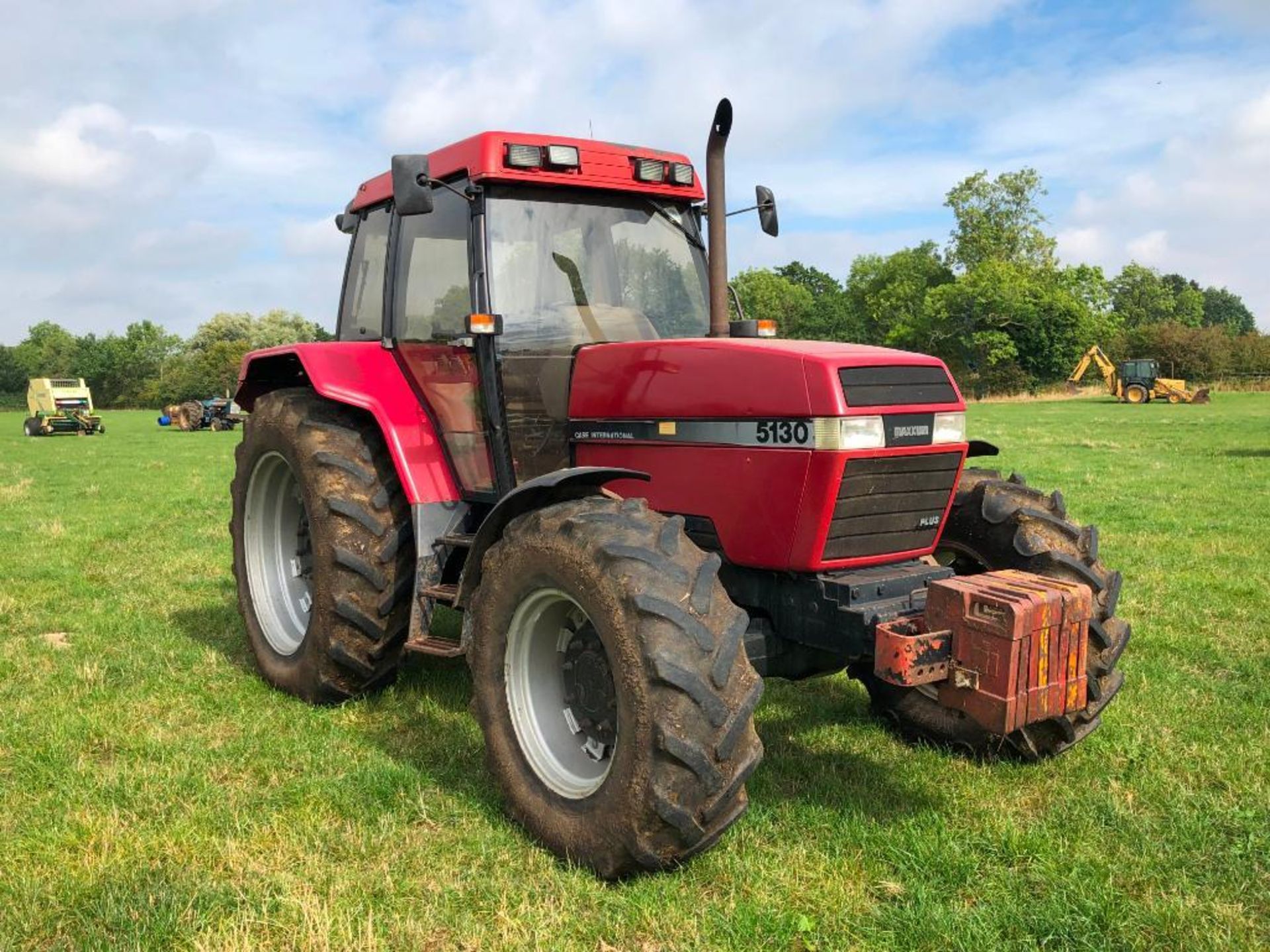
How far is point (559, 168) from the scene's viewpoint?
15.0 ft

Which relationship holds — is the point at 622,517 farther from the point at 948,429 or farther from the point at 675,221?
the point at 675,221

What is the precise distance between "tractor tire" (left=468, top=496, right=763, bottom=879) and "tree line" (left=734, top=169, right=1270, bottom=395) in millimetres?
42126

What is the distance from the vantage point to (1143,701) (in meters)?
5.05

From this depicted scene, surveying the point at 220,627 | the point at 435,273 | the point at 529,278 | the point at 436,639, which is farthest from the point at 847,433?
the point at 220,627

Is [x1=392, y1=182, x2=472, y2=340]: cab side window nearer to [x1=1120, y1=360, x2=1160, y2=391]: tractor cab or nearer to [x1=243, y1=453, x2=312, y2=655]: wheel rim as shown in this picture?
[x1=243, y1=453, x2=312, y2=655]: wheel rim

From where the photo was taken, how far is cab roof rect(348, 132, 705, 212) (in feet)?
14.8

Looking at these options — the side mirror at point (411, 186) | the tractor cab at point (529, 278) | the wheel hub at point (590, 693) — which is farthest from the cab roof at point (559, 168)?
the wheel hub at point (590, 693)

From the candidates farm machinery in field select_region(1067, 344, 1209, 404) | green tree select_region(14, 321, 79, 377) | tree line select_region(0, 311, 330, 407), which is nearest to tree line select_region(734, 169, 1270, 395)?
farm machinery in field select_region(1067, 344, 1209, 404)

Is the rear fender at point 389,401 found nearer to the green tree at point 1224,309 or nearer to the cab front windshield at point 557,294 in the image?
the cab front windshield at point 557,294

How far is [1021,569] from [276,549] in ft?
13.0

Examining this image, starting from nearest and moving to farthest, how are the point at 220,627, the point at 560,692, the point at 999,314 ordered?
the point at 560,692, the point at 220,627, the point at 999,314

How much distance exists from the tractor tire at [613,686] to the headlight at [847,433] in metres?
0.57

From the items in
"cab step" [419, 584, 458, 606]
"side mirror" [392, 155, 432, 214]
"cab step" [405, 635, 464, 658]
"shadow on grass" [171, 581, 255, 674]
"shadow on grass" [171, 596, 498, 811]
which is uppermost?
"side mirror" [392, 155, 432, 214]

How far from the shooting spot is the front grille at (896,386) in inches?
141
